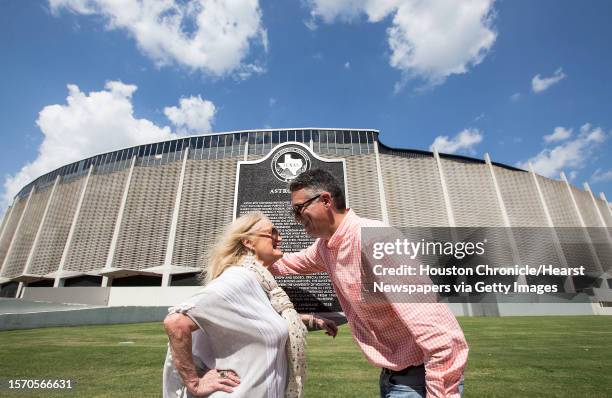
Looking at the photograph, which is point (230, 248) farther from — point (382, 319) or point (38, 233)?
point (38, 233)

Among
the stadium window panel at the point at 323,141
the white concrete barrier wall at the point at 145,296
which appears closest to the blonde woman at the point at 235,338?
the white concrete barrier wall at the point at 145,296

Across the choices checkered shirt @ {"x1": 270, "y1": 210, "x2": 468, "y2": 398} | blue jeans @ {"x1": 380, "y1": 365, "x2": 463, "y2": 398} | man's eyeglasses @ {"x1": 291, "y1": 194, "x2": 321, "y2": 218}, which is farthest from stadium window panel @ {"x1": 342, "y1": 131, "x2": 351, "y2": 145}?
blue jeans @ {"x1": 380, "y1": 365, "x2": 463, "y2": 398}

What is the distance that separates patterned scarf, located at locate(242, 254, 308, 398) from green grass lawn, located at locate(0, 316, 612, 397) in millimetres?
3135

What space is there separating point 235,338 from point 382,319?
31.7 inches

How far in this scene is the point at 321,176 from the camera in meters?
2.20

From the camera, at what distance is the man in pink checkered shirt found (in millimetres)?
1455

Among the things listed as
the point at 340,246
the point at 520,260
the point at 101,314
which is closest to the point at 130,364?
the point at 340,246

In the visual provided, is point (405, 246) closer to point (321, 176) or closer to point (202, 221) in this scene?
point (321, 176)

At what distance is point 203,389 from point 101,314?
16.2 meters

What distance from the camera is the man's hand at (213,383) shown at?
1.68 meters

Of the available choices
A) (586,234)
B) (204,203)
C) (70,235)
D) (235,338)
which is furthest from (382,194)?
(70,235)

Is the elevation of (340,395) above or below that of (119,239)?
below

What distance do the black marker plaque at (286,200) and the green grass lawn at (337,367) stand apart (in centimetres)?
132

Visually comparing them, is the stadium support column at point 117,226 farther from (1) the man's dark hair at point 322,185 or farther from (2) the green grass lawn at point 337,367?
(1) the man's dark hair at point 322,185
